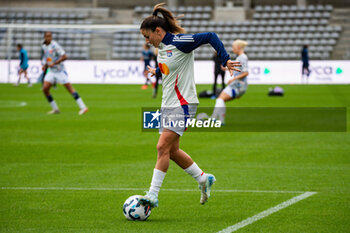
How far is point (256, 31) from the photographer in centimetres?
4612

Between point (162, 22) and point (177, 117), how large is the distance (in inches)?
39.7

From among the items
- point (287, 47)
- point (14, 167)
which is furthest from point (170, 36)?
point (287, 47)

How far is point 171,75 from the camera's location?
277 inches

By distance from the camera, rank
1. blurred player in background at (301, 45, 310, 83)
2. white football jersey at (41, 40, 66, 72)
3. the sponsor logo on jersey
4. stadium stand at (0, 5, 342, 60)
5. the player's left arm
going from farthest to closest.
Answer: stadium stand at (0, 5, 342, 60) → blurred player in background at (301, 45, 310, 83) → white football jersey at (41, 40, 66, 72) → the sponsor logo on jersey → the player's left arm

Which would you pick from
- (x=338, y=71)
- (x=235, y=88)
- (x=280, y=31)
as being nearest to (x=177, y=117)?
(x=235, y=88)

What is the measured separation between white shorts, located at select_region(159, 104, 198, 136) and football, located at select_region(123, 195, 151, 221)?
81 centimetres

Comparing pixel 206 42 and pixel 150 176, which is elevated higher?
pixel 206 42

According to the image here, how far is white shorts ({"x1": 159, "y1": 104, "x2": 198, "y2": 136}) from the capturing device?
6.90 metres

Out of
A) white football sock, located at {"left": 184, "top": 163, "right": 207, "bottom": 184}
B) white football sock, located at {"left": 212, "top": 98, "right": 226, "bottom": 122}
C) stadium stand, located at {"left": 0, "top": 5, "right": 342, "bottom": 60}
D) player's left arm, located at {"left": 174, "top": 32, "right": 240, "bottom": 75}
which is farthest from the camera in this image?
stadium stand, located at {"left": 0, "top": 5, "right": 342, "bottom": 60}

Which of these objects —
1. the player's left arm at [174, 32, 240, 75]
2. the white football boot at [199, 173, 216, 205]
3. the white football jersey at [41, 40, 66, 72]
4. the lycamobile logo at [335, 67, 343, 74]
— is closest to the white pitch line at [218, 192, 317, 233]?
the white football boot at [199, 173, 216, 205]

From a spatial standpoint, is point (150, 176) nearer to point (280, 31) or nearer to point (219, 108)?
point (219, 108)

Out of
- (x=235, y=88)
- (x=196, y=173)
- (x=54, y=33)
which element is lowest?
(x=54, y=33)

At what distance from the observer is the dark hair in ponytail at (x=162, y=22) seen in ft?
22.6

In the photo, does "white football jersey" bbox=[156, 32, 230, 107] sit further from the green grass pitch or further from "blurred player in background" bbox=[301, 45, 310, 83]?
"blurred player in background" bbox=[301, 45, 310, 83]
